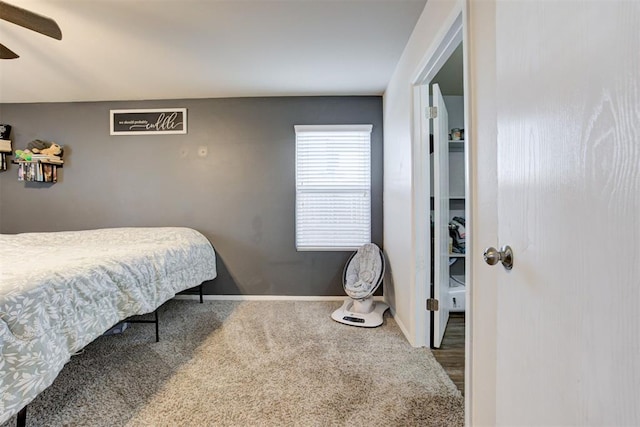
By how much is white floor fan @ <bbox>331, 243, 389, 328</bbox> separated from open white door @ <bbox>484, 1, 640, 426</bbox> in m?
1.81

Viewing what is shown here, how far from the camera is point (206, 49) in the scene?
7.41 ft

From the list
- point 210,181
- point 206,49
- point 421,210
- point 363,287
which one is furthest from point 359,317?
point 206,49

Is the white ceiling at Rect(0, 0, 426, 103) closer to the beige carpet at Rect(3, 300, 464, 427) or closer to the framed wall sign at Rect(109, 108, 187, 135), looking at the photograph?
the framed wall sign at Rect(109, 108, 187, 135)

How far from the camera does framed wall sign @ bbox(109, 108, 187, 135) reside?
3.24 m

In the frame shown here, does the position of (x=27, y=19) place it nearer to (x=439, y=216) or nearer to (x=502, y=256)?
(x=502, y=256)

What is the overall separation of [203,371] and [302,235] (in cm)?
169

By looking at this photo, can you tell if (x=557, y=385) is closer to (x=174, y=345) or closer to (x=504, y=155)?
(x=504, y=155)

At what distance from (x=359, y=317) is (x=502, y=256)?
1.94 meters

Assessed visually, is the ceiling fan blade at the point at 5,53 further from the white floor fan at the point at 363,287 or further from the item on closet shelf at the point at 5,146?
the white floor fan at the point at 363,287

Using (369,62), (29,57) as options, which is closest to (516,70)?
(369,62)

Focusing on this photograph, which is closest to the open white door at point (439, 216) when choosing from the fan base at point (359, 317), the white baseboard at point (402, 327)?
the white baseboard at point (402, 327)

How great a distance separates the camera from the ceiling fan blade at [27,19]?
4.58ft

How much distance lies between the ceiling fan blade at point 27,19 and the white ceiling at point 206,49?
10.8 inches

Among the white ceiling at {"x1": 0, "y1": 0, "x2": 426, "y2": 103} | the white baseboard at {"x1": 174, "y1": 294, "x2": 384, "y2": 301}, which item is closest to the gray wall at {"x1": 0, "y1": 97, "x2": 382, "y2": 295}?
the white baseboard at {"x1": 174, "y1": 294, "x2": 384, "y2": 301}
